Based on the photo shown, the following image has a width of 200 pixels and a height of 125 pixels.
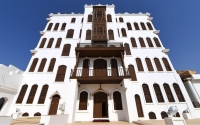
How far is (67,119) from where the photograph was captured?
8.09 meters

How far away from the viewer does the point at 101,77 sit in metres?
9.59

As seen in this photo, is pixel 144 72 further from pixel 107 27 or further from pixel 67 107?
pixel 67 107

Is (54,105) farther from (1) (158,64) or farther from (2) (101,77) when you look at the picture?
(1) (158,64)

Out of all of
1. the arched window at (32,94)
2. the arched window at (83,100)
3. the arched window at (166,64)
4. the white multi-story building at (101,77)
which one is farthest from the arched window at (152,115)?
the arched window at (32,94)

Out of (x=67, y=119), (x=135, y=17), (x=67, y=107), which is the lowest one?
(x=67, y=119)

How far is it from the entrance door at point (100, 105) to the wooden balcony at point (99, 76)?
1447 millimetres

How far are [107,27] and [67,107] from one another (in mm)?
12701

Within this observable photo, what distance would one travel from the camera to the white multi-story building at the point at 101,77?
32.3 ft

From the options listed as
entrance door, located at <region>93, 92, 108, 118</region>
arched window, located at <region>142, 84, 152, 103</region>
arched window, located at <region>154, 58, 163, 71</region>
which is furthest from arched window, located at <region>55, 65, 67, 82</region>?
arched window, located at <region>154, 58, 163, 71</region>

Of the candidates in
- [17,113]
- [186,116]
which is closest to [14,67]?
[17,113]

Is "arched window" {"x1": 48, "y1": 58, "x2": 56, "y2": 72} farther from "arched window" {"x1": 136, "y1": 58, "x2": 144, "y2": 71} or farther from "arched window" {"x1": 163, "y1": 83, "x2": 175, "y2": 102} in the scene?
"arched window" {"x1": 163, "y1": 83, "x2": 175, "y2": 102}

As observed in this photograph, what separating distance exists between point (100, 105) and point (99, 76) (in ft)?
10.6

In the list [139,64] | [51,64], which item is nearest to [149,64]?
[139,64]

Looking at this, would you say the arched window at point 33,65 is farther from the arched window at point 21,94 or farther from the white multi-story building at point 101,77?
the arched window at point 21,94
